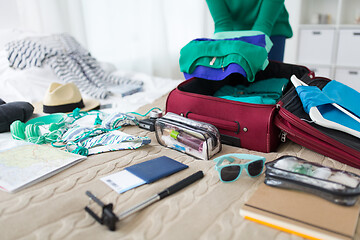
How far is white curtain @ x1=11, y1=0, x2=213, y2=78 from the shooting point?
2.11 meters

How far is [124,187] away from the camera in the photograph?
2.29 feet

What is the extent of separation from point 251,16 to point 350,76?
167cm

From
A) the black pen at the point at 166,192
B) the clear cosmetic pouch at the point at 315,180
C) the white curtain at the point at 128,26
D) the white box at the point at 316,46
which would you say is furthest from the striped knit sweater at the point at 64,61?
the white box at the point at 316,46

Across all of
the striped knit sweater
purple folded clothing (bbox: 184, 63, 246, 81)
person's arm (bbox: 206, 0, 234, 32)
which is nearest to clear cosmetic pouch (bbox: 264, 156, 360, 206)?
purple folded clothing (bbox: 184, 63, 246, 81)

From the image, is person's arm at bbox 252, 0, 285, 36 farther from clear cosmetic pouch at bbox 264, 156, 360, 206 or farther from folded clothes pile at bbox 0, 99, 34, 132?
folded clothes pile at bbox 0, 99, 34, 132

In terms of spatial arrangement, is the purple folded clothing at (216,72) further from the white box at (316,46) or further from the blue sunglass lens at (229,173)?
the white box at (316,46)

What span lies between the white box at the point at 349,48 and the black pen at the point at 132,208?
8.14 ft

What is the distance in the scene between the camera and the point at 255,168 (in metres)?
0.73

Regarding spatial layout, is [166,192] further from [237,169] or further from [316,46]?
[316,46]

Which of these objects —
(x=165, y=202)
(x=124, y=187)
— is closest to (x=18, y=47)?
(x=124, y=187)

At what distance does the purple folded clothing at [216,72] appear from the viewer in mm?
1091

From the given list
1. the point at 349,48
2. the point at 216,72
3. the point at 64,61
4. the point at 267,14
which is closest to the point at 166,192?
the point at 216,72

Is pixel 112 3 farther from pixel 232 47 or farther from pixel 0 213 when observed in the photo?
pixel 0 213

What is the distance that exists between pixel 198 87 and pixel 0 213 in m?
0.82
